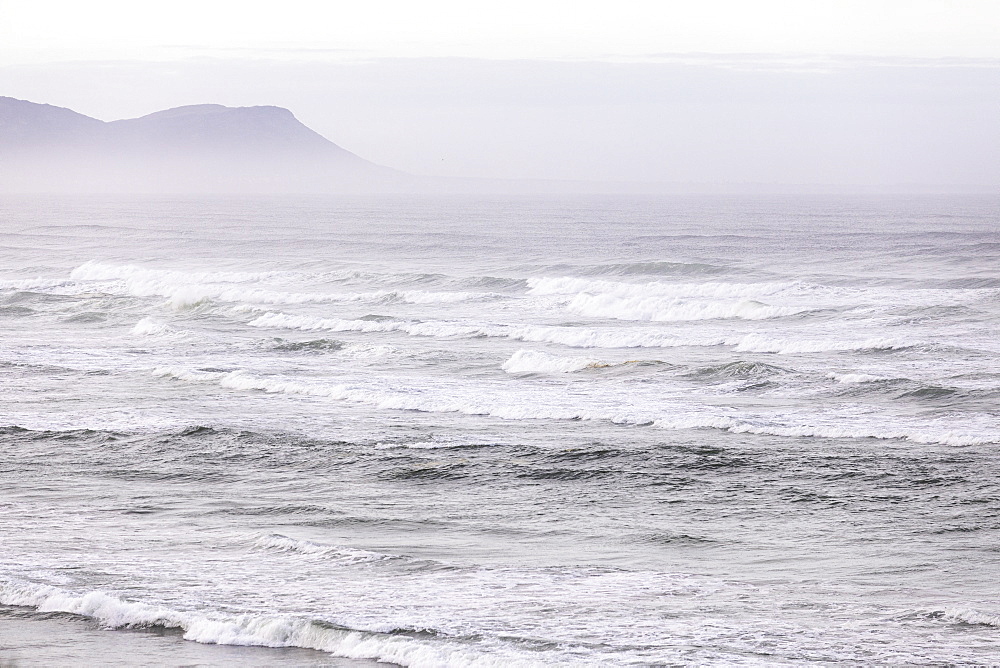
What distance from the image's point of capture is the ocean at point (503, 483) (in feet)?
29.9

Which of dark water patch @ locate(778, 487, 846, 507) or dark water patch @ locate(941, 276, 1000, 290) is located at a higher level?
dark water patch @ locate(941, 276, 1000, 290)

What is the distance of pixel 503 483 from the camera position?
14.4m

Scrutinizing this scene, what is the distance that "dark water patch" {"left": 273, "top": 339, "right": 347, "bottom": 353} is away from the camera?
27.3m

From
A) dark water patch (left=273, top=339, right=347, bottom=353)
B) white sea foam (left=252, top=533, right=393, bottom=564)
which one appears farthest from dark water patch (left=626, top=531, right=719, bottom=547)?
dark water patch (left=273, top=339, right=347, bottom=353)

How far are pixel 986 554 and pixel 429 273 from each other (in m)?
37.8

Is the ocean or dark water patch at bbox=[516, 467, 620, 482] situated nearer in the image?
the ocean

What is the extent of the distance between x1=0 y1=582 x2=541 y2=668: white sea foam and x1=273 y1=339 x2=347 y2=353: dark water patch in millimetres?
17441

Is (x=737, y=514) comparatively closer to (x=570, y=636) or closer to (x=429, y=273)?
(x=570, y=636)

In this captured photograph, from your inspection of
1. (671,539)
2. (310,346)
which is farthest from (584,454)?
(310,346)

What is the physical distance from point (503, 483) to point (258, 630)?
5.79 meters

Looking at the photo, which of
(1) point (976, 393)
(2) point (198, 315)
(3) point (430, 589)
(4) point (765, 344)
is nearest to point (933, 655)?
(3) point (430, 589)

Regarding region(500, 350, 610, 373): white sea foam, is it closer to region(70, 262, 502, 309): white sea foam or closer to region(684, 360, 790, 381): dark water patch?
region(684, 360, 790, 381): dark water patch

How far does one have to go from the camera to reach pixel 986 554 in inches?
444

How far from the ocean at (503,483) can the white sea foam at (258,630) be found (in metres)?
0.03
